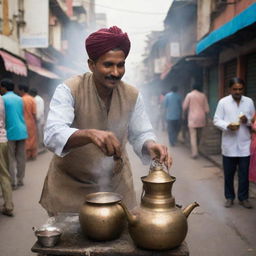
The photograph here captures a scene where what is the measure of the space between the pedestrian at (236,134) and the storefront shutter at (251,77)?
3416 mm

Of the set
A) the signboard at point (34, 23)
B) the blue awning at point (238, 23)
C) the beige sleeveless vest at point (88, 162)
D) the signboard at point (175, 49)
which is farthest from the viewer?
the signboard at point (175, 49)

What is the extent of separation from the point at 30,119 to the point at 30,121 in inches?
2.7

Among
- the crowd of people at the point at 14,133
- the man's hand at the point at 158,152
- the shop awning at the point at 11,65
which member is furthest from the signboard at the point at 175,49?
the man's hand at the point at 158,152

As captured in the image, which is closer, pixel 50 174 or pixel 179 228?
pixel 179 228

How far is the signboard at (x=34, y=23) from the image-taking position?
13133 millimetres

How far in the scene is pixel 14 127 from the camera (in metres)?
7.47

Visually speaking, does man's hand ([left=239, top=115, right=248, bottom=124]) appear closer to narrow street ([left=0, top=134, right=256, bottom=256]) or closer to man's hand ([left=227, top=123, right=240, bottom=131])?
man's hand ([left=227, top=123, right=240, bottom=131])

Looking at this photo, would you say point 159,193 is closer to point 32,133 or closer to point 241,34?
point 241,34

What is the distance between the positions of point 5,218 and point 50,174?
10.4 feet

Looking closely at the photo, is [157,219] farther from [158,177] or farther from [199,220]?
[199,220]

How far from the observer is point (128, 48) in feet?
8.25

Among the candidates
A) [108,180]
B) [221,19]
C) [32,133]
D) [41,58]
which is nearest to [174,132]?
[221,19]

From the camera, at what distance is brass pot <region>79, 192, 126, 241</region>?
213cm

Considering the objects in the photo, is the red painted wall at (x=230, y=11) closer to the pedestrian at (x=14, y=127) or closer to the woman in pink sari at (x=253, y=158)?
the woman in pink sari at (x=253, y=158)
